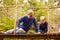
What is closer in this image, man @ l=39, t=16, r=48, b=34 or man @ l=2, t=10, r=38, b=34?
man @ l=2, t=10, r=38, b=34

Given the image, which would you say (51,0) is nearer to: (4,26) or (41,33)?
(4,26)

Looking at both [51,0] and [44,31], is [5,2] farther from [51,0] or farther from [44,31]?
[44,31]

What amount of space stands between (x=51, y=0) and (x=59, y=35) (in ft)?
24.6

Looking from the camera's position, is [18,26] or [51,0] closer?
[18,26]

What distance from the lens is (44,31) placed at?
7355 millimetres

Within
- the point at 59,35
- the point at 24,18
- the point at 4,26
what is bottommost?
the point at 4,26

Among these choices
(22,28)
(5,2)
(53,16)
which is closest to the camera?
(22,28)

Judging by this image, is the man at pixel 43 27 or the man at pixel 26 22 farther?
the man at pixel 43 27

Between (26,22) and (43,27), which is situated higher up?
(26,22)

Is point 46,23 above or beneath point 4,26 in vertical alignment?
above

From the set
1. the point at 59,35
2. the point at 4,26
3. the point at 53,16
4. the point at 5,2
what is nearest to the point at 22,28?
the point at 59,35

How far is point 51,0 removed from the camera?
14.8 metres

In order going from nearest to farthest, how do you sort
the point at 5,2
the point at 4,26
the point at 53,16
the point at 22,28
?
the point at 22,28
the point at 53,16
the point at 4,26
the point at 5,2

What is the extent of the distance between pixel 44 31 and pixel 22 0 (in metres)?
7.86
